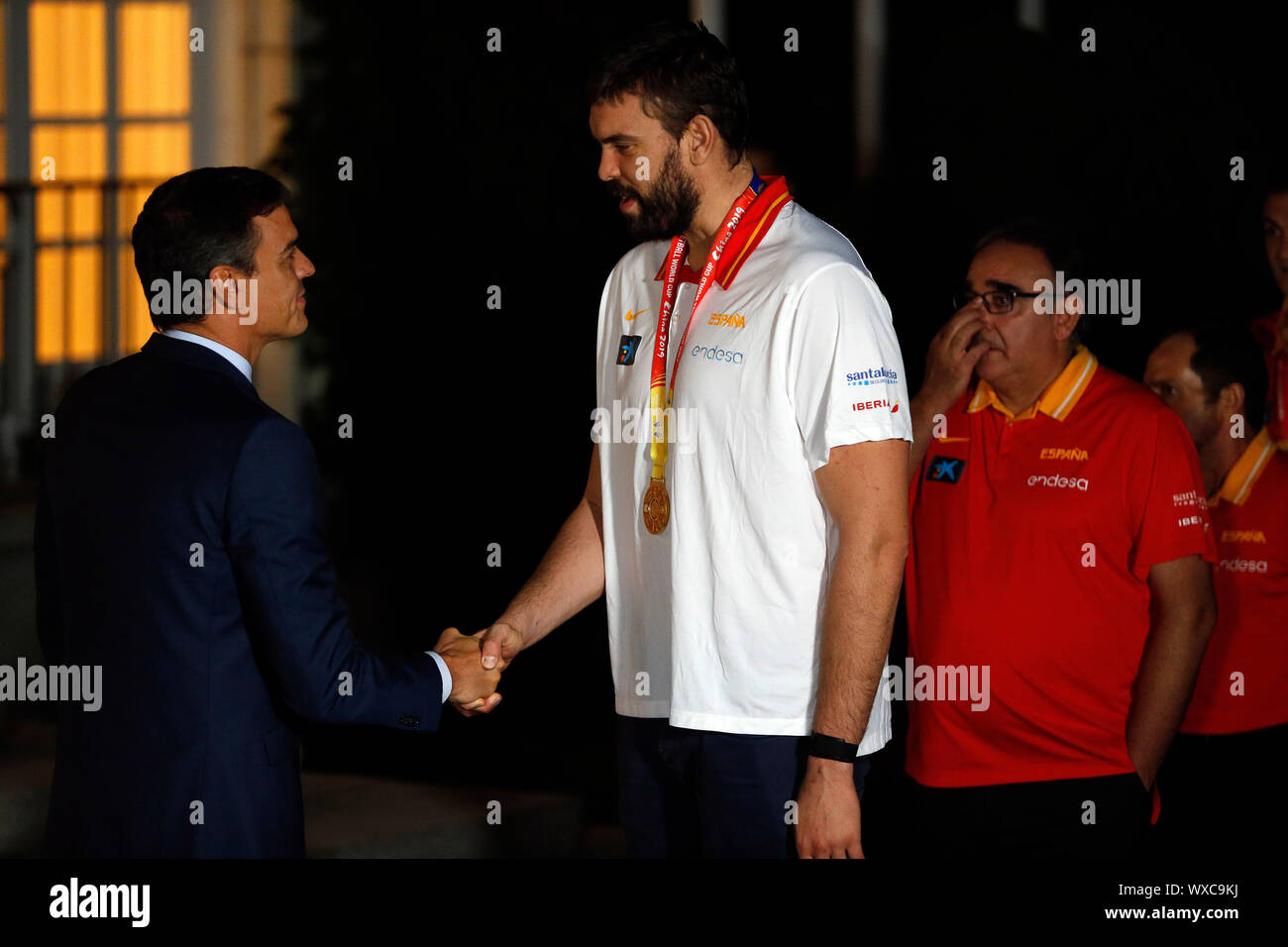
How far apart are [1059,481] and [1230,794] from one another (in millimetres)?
1034

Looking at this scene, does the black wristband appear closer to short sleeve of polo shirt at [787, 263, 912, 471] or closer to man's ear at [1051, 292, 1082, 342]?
short sleeve of polo shirt at [787, 263, 912, 471]

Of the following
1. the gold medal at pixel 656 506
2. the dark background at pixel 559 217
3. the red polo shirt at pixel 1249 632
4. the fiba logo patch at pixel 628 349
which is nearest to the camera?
the gold medal at pixel 656 506

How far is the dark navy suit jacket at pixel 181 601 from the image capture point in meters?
2.43

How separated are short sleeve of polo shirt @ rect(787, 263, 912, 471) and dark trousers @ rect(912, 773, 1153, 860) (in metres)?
0.96

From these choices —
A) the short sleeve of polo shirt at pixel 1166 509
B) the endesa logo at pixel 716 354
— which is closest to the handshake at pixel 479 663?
the endesa logo at pixel 716 354

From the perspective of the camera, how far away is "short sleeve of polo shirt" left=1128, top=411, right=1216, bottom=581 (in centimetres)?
302

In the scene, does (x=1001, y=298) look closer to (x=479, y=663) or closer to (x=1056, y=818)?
(x=1056, y=818)

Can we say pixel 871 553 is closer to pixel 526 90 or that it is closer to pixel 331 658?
pixel 331 658

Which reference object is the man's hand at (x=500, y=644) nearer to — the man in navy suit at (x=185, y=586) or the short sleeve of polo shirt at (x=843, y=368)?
the man in navy suit at (x=185, y=586)

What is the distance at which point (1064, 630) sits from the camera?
9.98 feet

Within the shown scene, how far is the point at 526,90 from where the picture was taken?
5.50 metres

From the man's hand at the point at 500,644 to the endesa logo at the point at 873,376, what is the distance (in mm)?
1014

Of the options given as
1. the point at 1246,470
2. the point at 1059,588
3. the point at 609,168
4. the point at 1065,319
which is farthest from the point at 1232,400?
the point at 609,168
